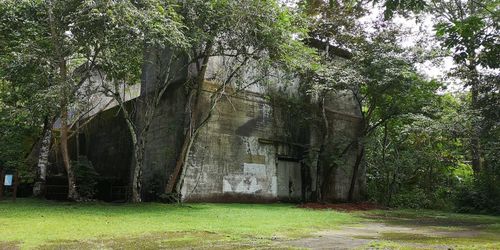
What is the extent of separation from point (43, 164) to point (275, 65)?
772 centimetres

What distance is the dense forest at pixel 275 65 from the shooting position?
10031 millimetres

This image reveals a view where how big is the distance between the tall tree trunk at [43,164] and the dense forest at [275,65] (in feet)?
0.14

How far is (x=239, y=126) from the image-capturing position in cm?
1495

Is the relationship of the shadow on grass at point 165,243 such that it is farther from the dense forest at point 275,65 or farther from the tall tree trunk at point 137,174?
the tall tree trunk at point 137,174

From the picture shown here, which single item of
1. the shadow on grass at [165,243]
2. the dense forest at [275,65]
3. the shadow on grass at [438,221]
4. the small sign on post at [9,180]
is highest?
the dense forest at [275,65]

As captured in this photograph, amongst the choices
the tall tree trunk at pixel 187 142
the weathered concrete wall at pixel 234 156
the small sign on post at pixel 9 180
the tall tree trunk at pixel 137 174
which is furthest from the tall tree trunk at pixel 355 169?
the small sign on post at pixel 9 180

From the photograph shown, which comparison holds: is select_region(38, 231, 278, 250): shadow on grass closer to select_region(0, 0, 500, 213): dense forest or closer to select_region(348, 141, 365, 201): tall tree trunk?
select_region(0, 0, 500, 213): dense forest

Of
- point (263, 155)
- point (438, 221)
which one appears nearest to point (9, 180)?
point (263, 155)

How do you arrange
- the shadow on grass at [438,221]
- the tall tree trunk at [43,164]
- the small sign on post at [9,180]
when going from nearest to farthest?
the shadow on grass at [438,221] → the small sign on post at [9,180] → the tall tree trunk at [43,164]

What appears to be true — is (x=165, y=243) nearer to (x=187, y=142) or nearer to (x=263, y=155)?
(x=187, y=142)

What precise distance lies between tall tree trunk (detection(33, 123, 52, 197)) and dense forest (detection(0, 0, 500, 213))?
0.14 feet

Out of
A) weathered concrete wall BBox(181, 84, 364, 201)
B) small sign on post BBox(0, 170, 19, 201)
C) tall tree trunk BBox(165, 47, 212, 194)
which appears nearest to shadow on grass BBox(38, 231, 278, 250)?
tall tree trunk BBox(165, 47, 212, 194)

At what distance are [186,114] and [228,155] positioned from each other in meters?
1.97

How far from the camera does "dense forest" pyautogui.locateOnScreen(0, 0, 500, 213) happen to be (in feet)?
32.9
